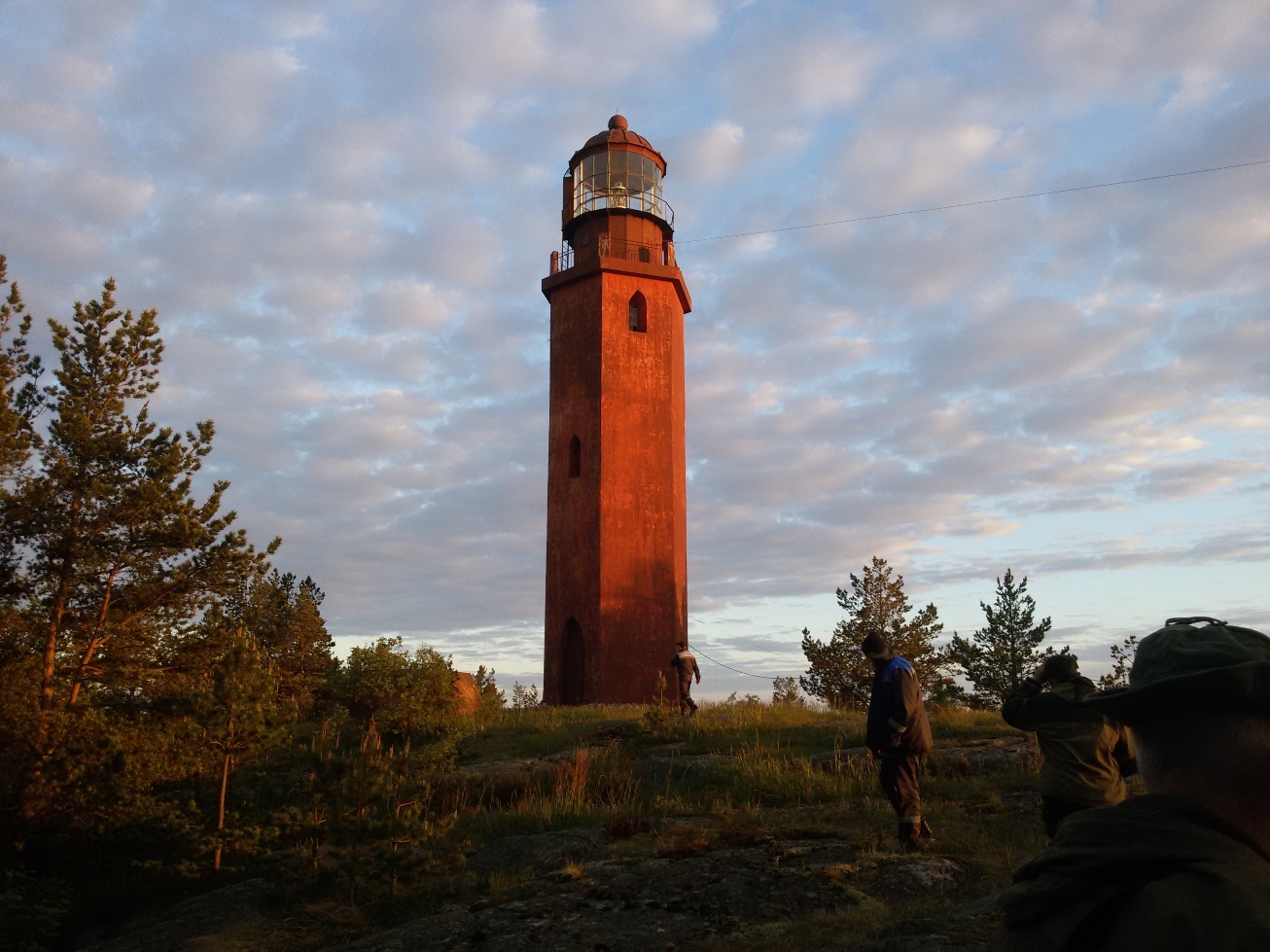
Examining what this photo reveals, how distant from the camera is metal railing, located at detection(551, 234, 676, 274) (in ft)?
88.4

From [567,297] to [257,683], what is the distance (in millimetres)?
18040

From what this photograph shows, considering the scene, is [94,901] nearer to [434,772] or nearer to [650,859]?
[434,772]

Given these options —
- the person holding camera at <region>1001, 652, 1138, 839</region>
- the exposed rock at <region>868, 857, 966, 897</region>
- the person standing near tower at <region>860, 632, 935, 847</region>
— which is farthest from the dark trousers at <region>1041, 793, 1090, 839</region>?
the person standing near tower at <region>860, 632, 935, 847</region>

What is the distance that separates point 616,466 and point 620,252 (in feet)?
22.4

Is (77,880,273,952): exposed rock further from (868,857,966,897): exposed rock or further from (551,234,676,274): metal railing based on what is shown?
(551,234,676,274): metal railing

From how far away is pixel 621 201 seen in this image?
92.1 ft

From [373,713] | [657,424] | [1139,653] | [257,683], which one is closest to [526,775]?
[257,683]

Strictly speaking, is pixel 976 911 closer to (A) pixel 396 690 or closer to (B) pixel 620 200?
(A) pixel 396 690

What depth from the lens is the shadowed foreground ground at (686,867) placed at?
21.8ft

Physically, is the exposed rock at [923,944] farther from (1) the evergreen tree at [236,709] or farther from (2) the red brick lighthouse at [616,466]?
(2) the red brick lighthouse at [616,466]

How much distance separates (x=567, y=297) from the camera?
26922mm

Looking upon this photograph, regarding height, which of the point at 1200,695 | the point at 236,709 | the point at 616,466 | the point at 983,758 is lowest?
the point at 983,758

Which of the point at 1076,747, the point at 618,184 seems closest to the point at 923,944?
the point at 1076,747

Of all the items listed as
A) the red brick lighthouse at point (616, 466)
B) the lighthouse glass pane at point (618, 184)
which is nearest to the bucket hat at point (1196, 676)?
the red brick lighthouse at point (616, 466)
